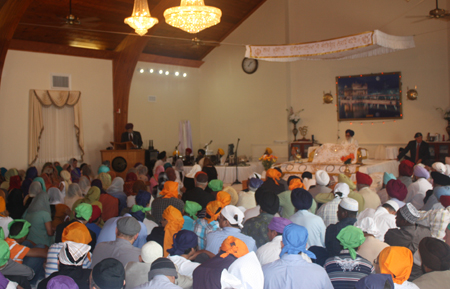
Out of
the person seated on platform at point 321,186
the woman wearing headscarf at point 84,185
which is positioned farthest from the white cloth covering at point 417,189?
the woman wearing headscarf at point 84,185

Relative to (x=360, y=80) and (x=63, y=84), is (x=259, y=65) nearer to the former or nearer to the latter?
(x=360, y=80)

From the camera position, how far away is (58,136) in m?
10.9

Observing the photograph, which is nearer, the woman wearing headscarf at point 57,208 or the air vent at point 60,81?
the woman wearing headscarf at point 57,208

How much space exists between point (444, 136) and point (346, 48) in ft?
14.5

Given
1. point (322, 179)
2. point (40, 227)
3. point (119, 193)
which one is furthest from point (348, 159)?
point (40, 227)

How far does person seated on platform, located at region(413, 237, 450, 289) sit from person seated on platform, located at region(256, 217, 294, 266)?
911 millimetres

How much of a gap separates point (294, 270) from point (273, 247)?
0.52 meters

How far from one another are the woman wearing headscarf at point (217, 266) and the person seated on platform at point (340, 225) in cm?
95

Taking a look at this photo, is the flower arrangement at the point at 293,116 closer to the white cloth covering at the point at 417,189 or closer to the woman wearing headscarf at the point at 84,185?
the white cloth covering at the point at 417,189

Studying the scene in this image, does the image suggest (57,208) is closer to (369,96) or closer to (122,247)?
(122,247)

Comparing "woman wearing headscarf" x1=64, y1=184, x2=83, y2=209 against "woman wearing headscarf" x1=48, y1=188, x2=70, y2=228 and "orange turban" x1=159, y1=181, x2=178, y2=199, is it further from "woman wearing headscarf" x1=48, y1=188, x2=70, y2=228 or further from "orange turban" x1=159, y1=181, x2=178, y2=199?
"orange turban" x1=159, y1=181, x2=178, y2=199

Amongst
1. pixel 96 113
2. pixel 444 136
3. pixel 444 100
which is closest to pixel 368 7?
pixel 444 100

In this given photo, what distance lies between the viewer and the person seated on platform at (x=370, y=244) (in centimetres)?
285

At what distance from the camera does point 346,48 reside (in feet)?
25.6
